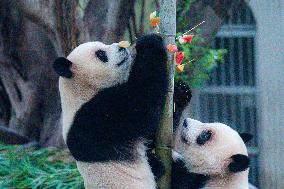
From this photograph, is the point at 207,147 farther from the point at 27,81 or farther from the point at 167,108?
the point at 27,81

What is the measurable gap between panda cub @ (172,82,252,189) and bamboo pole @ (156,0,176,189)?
235 mm

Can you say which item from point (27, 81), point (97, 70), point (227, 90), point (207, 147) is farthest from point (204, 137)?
point (27, 81)

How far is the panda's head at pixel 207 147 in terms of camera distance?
527cm

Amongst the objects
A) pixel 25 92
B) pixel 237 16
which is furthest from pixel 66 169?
pixel 237 16

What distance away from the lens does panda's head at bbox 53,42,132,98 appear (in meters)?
5.17

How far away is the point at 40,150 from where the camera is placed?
8062mm

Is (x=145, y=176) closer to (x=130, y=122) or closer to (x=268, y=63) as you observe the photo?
(x=130, y=122)

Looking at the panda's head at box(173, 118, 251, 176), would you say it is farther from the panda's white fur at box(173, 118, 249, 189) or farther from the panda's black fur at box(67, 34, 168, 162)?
the panda's black fur at box(67, 34, 168, 162)

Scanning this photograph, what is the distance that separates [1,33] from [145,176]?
4.29 meters

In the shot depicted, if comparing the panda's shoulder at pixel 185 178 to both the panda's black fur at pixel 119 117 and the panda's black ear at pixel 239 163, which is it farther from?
the panda's black fur at pixel 119 117

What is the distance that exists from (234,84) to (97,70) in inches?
164

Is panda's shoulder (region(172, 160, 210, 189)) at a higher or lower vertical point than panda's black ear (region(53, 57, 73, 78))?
lower

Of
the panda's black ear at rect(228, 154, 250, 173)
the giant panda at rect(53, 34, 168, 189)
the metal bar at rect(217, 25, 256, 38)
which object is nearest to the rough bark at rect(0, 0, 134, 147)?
the metal bar at rect(217, 25, 256, 38)

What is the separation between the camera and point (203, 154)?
5.36 meters
